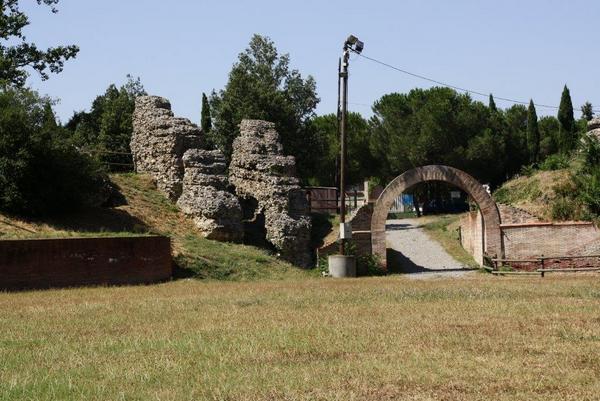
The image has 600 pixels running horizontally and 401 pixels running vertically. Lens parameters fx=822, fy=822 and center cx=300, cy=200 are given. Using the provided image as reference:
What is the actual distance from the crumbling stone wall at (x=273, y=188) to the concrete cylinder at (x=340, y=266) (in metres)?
2.61

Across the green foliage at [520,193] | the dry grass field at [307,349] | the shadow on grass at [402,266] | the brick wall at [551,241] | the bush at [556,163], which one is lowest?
the dry grass field at [307,349]

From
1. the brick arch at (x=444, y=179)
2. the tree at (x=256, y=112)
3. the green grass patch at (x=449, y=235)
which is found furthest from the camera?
the tree at (x=256, y=112)

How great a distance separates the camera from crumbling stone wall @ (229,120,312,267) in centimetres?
3581

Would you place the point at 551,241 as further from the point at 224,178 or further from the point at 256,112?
the point at 256,112

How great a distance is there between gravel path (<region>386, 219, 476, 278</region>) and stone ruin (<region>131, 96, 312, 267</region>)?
206 inches

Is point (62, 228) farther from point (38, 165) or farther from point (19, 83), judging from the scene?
point (19, 83)

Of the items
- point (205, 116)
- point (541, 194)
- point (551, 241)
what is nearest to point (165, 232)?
point (551, 241)

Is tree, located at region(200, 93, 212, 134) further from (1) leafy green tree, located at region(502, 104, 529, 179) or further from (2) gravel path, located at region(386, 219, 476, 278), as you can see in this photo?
(1) leafy green tree, located at region(502, 104, 529, 179)

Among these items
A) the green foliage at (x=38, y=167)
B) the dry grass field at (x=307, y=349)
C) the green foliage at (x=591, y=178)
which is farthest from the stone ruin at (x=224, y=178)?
the dry grass field at (x=307, y=349)

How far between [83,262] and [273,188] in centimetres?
1226

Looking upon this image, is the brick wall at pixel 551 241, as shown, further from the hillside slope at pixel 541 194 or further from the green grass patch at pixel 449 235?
the hillside slope at pixel 541 194

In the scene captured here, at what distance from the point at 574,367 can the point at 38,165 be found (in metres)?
24.7

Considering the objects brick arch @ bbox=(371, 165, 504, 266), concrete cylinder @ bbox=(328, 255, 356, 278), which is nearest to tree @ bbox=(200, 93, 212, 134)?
brick arch @ bbox=(371, 165, 504, 266)

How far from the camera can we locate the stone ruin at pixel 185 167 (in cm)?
3519
